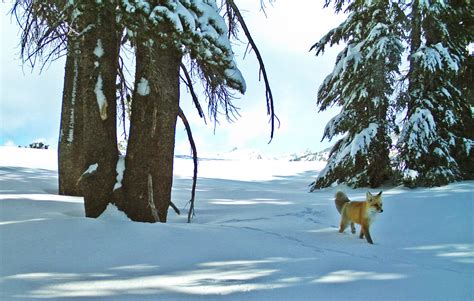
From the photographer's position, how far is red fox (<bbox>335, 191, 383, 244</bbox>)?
5.32 m

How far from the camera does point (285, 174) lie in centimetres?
1692

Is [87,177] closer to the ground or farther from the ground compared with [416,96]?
closer to the ground

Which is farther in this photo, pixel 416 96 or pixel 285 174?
pixel 285 174

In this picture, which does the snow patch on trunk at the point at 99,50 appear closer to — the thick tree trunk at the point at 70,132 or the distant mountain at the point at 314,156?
the thick tree trunk at the point at 70,132

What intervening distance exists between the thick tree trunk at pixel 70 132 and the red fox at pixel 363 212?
497 cm

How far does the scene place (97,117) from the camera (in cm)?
560

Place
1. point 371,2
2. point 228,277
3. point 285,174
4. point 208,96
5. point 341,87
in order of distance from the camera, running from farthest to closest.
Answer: point 285,174
point 341,87
point 371,2
point 208,96
point 228,277

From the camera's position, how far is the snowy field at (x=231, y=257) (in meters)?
3.12

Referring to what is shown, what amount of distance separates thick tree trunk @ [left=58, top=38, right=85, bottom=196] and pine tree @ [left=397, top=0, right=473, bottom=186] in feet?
24.4

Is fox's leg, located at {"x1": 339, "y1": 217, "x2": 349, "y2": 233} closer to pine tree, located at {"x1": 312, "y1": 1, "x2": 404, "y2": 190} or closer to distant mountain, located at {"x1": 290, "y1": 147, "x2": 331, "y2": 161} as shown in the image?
pine tree, located at {"x1": 312, "y1": 1, "x2": 404, "y2": 190}

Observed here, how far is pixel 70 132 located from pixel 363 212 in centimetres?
565

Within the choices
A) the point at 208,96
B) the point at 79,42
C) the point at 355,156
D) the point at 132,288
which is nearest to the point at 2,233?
the point at 132,288

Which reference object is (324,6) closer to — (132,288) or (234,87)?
(234,87)

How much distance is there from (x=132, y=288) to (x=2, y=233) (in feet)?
6.30
